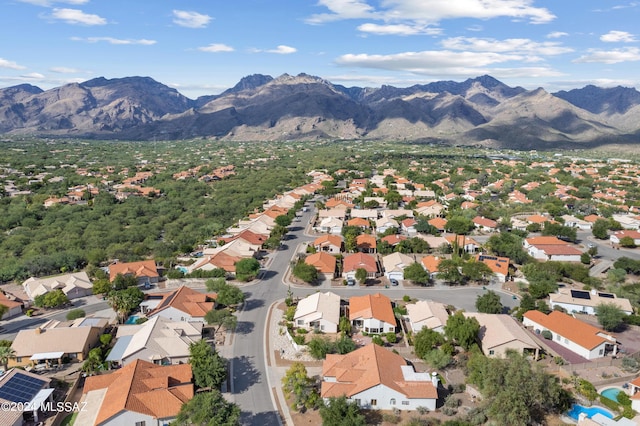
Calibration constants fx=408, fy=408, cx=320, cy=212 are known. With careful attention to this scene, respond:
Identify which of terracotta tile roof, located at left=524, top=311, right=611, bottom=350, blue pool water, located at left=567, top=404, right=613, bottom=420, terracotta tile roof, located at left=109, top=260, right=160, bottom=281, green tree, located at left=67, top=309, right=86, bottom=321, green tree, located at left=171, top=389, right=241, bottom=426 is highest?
green tree, located at left=171, top=389, right=241, bottom=426

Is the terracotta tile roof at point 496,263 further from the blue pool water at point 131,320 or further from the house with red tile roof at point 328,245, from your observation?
the blue pool water at point 131,320

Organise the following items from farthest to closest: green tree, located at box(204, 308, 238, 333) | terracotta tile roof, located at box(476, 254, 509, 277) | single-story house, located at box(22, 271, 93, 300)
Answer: terracotta tile roof, located at box(476, 254, 509, 277) → single-story house, located at box(22, 271, 93, 300) → green tree, located at box(204, 308, 238, 333)

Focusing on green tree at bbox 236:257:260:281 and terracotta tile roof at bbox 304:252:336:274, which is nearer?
green tree at bbox 236:257:260:281

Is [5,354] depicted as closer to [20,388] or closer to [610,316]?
[20,388]

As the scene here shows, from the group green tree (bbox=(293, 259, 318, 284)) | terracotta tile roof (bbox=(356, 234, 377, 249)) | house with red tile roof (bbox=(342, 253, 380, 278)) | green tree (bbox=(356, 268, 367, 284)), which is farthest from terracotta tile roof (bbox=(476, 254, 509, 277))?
green tree (bbox=(293, 259, 318, 284))

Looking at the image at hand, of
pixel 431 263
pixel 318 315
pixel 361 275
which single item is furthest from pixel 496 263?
pixel 318 315

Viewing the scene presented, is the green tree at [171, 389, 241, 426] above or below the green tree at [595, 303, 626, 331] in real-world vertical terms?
above

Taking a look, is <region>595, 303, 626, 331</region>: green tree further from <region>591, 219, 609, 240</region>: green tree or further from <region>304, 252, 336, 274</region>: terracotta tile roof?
<region>591, 219, 609, 240</region>: green tree
